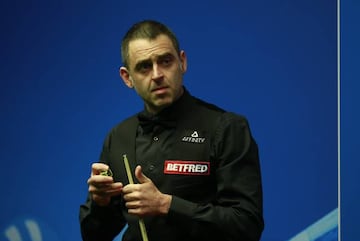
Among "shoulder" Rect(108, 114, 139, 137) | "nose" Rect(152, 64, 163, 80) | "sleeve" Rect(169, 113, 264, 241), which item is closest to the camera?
"sleeve" Rect(169, 113, 264, 241)

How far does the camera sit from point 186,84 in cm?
210

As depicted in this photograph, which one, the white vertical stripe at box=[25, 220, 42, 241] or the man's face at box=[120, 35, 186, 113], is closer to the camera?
the man's face at box=[120, 35, 186, 113]

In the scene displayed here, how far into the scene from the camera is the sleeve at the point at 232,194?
127cm

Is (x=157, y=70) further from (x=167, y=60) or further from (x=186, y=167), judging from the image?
(x=186, y=167)

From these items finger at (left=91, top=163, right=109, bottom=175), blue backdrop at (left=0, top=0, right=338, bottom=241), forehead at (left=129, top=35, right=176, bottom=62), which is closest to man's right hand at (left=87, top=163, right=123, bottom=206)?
finger at (left=91, top=163, right=109, bottom=175)

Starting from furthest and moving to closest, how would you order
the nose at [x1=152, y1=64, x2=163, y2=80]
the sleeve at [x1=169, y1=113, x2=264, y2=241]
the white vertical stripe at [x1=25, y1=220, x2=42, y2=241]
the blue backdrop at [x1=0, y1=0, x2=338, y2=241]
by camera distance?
the white vertical stripe at [x1=25, y1=220, x2=42, y2=241] → the blue backdrop at [x1=0, y1=0, x2=338, y2=241] → the nose at [x1=152, y1=64, x2=163, y2=80] → the sleeve at [x1=169, y1=113, x2=264, y2=241]

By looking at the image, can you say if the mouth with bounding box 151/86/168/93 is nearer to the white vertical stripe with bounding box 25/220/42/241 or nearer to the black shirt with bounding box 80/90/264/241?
the black shirt with bounding box 80/90/264/241

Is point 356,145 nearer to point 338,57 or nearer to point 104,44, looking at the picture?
point 338,57

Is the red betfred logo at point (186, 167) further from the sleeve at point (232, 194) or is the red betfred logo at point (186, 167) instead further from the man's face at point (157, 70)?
the man's face at point (157, 70)

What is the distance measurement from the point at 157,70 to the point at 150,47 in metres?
0.07

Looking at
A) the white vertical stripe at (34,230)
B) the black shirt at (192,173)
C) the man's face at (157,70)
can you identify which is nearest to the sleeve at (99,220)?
the black shirt at (192,173)

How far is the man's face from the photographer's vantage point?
55.0 inches

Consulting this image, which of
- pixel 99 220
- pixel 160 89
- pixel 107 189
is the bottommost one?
pixel 99 220

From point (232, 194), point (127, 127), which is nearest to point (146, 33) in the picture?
point (127, 127)
